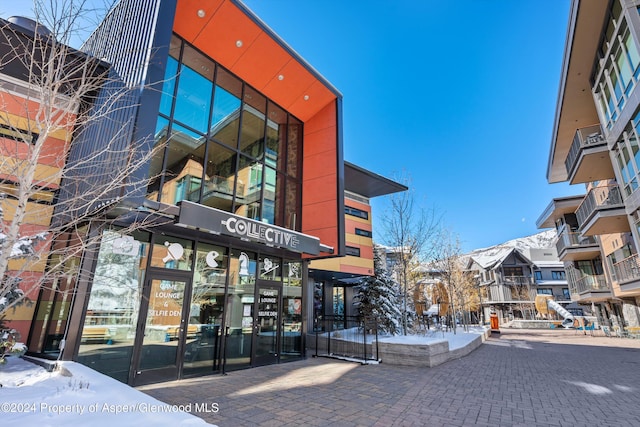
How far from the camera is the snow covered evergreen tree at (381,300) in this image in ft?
53.0

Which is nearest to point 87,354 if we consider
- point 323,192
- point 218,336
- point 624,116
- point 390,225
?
point 218,336

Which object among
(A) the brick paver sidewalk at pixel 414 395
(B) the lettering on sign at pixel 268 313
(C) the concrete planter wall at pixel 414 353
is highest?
(B) the lettering on sign at pixel 268 313

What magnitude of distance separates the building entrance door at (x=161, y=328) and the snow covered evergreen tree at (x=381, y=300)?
1054 centimetres

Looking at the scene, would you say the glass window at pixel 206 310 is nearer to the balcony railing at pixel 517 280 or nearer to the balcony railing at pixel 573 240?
the balcony railing at pixel 573 240

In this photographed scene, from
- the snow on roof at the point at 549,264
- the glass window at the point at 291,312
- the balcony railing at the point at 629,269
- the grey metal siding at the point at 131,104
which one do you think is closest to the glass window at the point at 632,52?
the balcony railing at the point at 629,269

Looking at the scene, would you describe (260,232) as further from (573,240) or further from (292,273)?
(573,240)

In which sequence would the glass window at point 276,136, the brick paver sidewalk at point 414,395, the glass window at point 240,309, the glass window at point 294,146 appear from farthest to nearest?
1. the glass window at point 294,146
2. the glass window at point 276,136
3. the glass window at point 240,309
4. the brick paver sidewalk at point 414,395

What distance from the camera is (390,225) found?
14.2 meters

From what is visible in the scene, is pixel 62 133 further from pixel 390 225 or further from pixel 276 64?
pixel 390 225

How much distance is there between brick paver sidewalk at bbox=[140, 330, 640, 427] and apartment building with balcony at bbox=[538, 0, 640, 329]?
7.41 meters

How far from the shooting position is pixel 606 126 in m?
13.5

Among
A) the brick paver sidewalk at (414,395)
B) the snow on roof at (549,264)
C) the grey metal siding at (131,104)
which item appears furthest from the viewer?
the snow on roof at (549,264)

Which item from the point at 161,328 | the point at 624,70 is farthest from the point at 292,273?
the point at 624,70

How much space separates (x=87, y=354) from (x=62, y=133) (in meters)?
5.36
